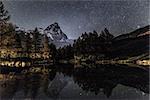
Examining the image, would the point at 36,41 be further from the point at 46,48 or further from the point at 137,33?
the point at 137,33

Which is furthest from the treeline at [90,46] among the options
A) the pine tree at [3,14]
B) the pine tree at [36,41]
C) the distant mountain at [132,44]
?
the pine tree at [3,14]

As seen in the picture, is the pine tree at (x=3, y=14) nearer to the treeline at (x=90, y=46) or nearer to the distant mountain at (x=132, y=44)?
the treeline at (x=90, y=46)

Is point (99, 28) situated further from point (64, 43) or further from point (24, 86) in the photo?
point (24, 86)

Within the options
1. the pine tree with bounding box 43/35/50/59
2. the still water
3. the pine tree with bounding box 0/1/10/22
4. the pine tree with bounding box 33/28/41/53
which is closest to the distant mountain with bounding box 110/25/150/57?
the still water

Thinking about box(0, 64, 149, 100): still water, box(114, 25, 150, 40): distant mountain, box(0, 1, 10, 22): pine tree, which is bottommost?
box(0, 64, 149, 100): still water

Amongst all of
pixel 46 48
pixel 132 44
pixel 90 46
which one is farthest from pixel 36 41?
pixel 132 44

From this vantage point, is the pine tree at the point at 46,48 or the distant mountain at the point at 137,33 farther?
the pine tree at the point at 46,48

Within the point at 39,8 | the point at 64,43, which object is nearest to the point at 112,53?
the point at 64,43

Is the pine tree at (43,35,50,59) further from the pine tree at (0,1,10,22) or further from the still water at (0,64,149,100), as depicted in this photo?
the pine tree at (0,1,10,22)
